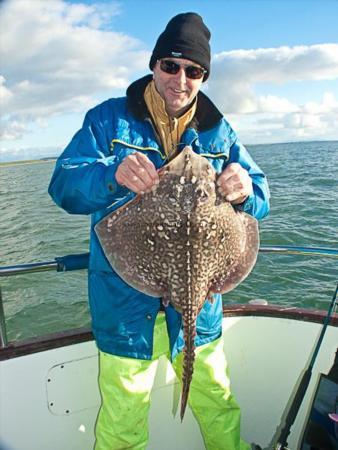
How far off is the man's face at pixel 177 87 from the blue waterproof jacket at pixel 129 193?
0.14 meters

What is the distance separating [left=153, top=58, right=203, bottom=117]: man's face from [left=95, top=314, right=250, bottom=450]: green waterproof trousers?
1.37 m

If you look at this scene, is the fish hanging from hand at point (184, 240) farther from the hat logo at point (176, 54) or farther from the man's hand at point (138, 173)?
the hat logo at point (176, 54)

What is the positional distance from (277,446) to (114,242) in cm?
187

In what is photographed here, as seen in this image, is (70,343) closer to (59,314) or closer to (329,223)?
(59,314)

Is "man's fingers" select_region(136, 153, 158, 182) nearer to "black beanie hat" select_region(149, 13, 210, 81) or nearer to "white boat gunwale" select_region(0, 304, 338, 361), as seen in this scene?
"black beanie hat" select_region(149, 13, 210, 81)

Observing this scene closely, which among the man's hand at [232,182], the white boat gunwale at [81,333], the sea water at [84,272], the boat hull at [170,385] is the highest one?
the man's hand at [232,182]

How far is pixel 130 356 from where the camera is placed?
2516 mm

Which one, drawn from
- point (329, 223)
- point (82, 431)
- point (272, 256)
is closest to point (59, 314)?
point (272, 256)

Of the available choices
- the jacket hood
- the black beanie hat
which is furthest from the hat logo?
the jacket hood

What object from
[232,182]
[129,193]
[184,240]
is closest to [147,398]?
[184,240]

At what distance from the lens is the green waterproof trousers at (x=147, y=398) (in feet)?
8.32

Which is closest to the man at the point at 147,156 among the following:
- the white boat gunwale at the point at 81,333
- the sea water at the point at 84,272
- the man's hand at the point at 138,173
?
the man's hand at the point at 138,173

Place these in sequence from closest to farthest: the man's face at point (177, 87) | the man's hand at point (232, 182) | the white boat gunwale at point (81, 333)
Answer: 1. the man's hand at point (232, 182)
2. the man's face at point (177, 87)
3. the white boat gunwale at point (81, 333)

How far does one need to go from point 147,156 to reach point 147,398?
157 centimetres
